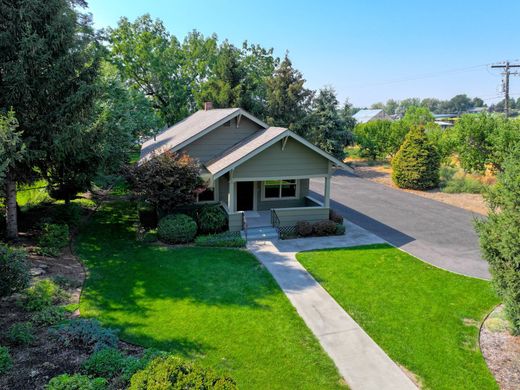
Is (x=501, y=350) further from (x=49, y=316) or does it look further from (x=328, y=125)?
(x=328, y=125)

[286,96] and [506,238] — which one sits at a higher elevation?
[286,96]

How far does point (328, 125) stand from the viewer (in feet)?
120

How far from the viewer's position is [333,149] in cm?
3672

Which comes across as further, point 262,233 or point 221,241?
point 262,233

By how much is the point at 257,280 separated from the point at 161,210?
22.7 feet

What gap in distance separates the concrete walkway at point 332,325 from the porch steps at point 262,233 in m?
0.73

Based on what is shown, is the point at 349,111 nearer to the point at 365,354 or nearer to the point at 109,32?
the point at 109,32

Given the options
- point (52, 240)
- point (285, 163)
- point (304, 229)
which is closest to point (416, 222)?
point (304, 229)

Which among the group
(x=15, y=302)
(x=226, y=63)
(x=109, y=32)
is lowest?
(x=15, y=302)

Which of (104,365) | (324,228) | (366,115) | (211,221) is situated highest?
(366,115)

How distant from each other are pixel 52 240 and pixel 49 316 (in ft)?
18.2

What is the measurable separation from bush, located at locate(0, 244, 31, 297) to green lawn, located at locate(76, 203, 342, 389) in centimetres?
186

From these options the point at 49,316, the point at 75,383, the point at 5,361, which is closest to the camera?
the point at 75,383

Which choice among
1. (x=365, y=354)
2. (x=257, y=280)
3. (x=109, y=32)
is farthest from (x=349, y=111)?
(x=365, y=354)
